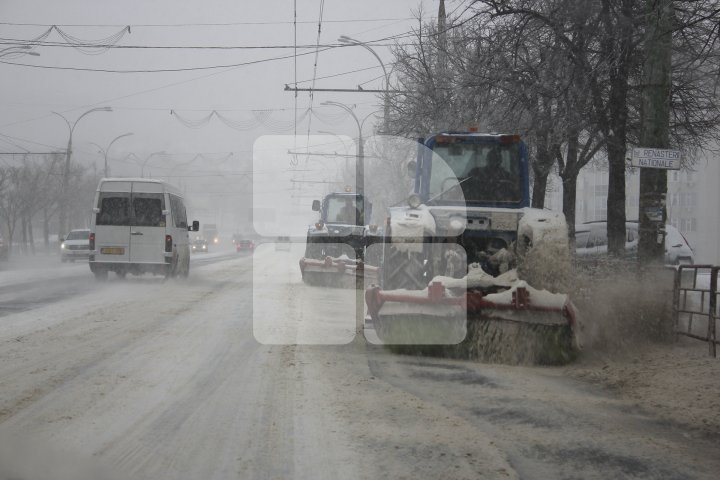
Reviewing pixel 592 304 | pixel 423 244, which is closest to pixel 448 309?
pixel 423 244

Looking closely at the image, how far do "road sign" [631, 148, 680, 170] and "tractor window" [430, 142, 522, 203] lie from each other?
1878 mm

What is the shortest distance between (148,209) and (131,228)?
2.08 feet

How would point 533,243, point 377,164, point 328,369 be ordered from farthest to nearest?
point 377,164 → point 533,243 → point 328,369

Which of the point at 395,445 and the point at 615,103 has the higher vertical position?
the point at 615,103

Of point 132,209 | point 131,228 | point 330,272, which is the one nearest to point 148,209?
point 132,209

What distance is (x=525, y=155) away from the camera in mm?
9922

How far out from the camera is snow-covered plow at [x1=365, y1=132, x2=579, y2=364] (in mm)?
7973

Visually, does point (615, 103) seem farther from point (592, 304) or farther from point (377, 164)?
point (377, 164)

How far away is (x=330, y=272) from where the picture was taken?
57.7 ft

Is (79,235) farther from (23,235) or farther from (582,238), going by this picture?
(582,238)

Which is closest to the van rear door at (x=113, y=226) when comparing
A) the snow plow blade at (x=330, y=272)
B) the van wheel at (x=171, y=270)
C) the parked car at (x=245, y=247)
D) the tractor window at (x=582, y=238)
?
the van wheel at (x=171, y=270)

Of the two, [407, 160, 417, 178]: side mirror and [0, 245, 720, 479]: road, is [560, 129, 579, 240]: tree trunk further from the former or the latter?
[0, 245, 720, 479]: road

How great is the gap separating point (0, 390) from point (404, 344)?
4412 mm

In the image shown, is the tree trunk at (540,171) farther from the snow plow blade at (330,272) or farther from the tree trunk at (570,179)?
the snow plow blade at (330,272)
